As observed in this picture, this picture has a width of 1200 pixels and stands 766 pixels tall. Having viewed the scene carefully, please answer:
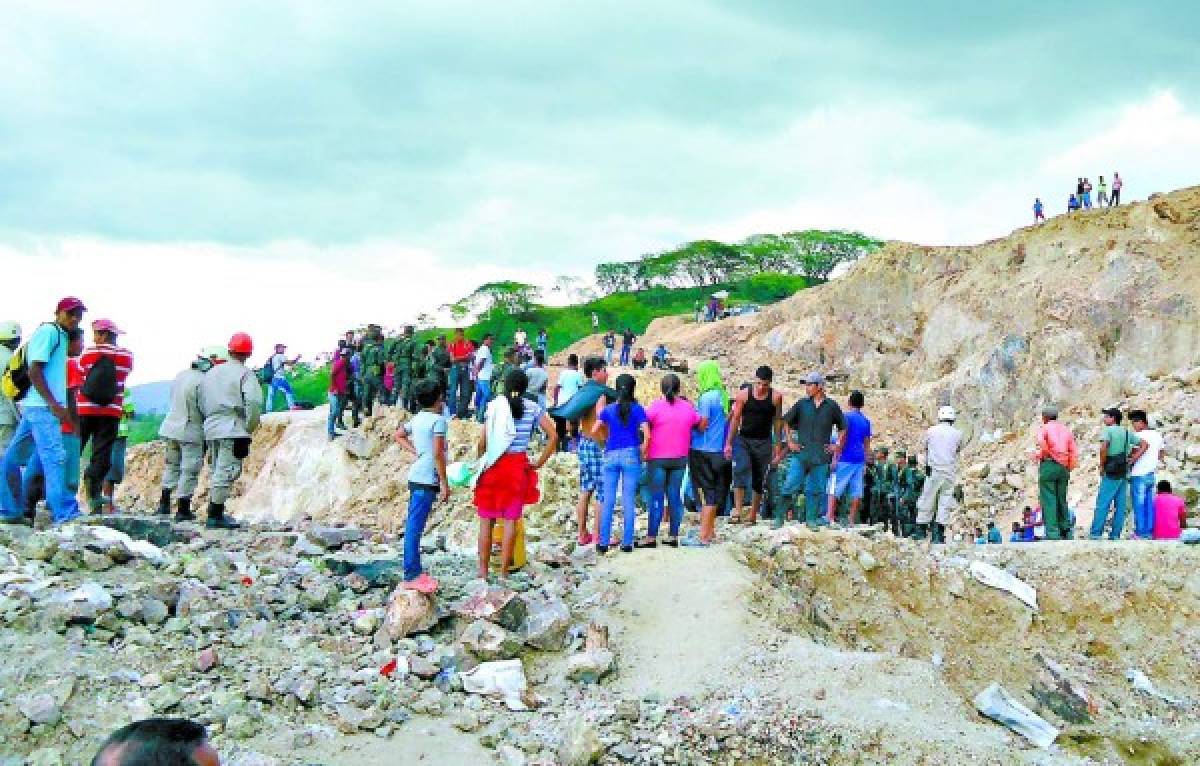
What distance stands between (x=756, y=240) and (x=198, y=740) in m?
53.7

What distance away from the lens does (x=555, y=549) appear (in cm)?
864

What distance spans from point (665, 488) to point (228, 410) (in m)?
4.04

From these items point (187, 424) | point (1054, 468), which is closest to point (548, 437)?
point (187, 424)

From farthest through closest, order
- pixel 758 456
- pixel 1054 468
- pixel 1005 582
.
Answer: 1. pixel 1054 468
2. pixel 758 456
3. pixel 1005 582

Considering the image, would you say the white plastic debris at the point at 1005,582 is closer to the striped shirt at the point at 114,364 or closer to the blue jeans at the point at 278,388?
the striped shirt at the point at 114,364

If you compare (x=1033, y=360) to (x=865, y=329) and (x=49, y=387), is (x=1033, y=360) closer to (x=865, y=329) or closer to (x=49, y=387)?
(x=865, y=329)

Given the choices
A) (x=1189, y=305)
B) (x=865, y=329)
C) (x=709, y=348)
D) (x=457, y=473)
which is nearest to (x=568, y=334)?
(x=709, y=348)

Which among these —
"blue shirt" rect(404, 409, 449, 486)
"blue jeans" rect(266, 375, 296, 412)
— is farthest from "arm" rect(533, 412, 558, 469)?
"blue jeans" rect(266, 375, 296, 412)

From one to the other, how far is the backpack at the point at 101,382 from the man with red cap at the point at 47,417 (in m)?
0.70

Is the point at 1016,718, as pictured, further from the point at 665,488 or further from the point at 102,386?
the point at 102,386

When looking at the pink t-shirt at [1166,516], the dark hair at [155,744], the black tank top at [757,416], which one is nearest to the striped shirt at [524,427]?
the black tank top at [757,416]

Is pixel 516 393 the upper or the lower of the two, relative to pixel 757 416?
upper

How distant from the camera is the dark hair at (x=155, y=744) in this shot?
1.96m

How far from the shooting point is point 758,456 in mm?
9617
